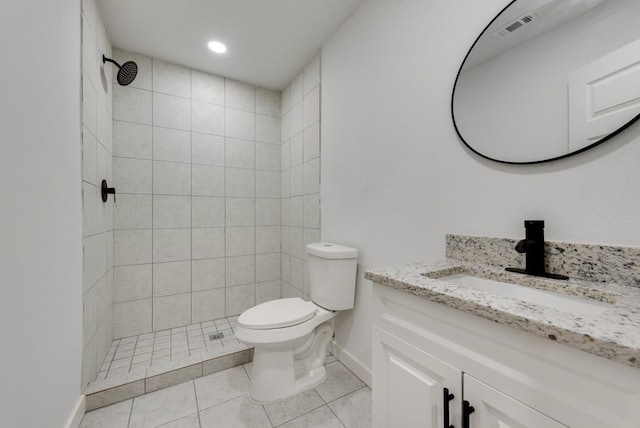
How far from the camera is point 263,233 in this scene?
8.77 feet

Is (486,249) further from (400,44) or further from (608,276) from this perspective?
(400,44)

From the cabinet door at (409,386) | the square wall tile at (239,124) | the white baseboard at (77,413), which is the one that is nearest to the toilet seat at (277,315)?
the cabinet door at (409,386)

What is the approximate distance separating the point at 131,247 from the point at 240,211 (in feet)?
3.01

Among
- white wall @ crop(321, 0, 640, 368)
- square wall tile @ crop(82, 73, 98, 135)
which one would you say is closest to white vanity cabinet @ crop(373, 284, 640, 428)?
white wall @ crop(321, 0, 640, 368)

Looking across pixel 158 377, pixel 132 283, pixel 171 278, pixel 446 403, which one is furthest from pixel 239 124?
pixel 446 403

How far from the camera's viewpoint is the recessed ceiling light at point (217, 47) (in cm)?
199

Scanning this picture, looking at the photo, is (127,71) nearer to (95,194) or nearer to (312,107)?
(95,194)

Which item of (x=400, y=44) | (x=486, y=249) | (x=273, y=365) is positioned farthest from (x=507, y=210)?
(x=273, y=365)

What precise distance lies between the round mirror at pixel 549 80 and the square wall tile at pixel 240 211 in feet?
6.54

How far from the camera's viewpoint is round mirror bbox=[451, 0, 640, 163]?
723 mm

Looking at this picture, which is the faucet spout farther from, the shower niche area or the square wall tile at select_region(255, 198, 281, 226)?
the square wall tile at select_region(255, 198, 281, 226)

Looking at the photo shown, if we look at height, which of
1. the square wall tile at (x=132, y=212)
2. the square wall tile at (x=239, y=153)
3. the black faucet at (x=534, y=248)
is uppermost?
the square wall tile at (x=239, y=153)

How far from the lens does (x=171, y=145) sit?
2260mm

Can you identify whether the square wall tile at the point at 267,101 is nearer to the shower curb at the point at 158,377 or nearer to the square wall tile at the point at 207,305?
the square wall tile at the point at 207,305
